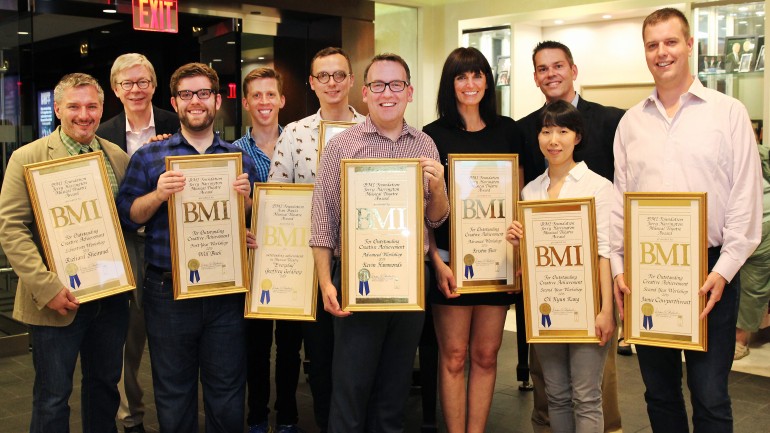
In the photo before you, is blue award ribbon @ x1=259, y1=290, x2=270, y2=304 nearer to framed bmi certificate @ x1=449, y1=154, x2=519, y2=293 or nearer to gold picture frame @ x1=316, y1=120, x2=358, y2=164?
gold picture frame @ x1=316, y1=120, x2=358, y2=164

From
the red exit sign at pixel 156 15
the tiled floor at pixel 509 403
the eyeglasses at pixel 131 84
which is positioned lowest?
the tiled floor at pixel 509 403

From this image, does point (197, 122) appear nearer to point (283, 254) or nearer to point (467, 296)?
point (283, 254)

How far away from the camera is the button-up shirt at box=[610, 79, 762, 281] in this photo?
271cm

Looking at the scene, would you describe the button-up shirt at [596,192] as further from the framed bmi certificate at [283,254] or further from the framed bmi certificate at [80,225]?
the framed bmi certificate at [80,225]

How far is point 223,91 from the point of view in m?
7.34

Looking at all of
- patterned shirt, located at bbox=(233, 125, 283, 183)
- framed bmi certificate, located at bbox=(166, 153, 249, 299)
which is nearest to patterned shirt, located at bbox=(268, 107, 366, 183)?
patterned shirt, located at bbox=(233, 125, 283, 183)

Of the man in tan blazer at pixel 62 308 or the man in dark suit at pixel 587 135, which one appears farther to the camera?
the man in dark suit at pixel 587 135

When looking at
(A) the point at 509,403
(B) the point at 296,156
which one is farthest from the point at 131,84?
(A) the point at 509,403

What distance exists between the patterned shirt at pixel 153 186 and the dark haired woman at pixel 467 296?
41.6 inches

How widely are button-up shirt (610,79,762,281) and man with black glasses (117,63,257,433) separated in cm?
159

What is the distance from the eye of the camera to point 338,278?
294cm

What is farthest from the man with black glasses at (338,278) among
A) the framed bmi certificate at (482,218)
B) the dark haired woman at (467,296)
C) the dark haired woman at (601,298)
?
the dark haired woman at (601,298)

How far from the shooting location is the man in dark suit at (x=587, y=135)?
11.2 ft

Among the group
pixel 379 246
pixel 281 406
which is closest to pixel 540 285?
pixel 379 246
